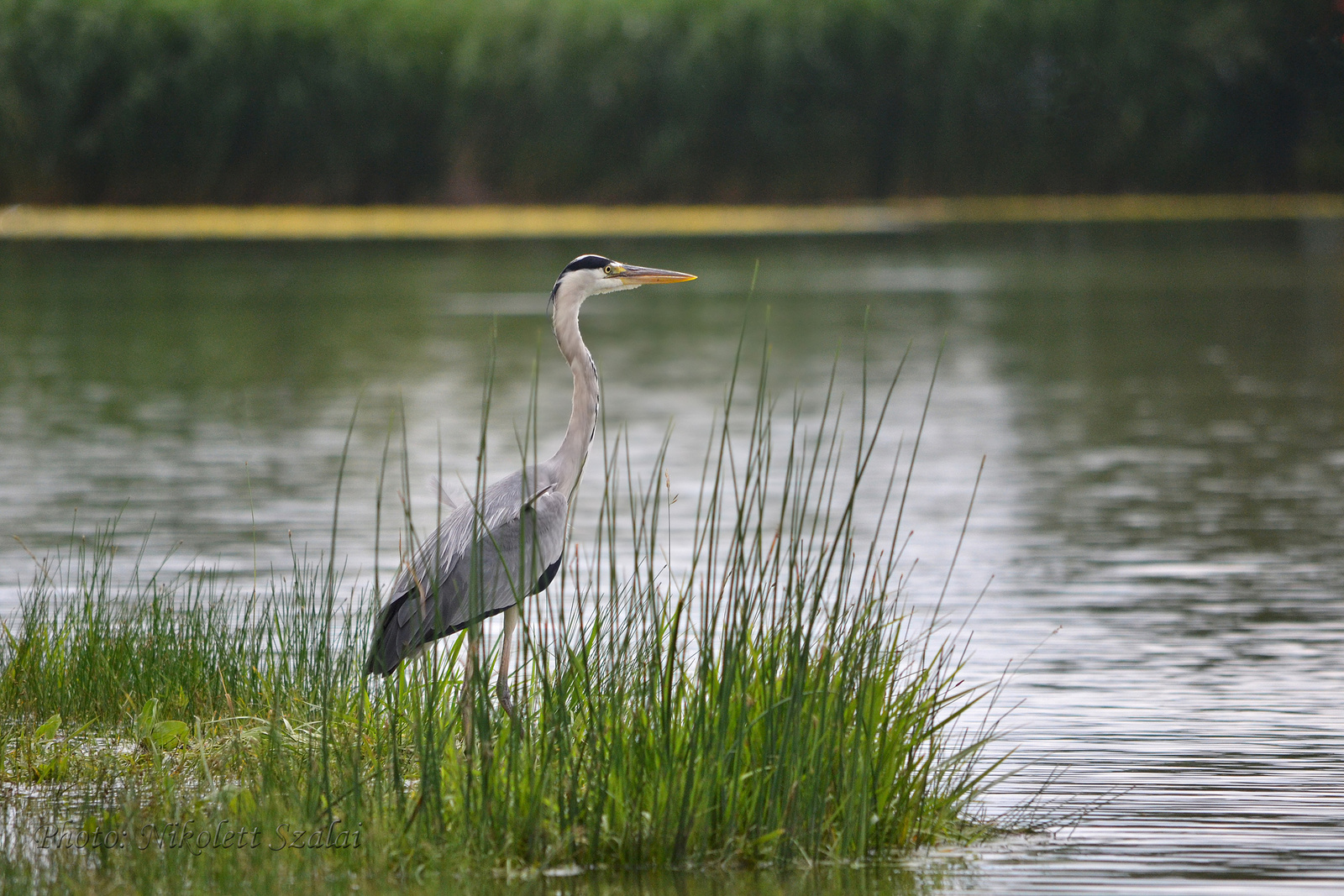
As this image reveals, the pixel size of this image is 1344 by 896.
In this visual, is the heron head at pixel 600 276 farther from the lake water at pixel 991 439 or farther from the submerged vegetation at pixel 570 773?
the submerged vegetation at pixel 570 773

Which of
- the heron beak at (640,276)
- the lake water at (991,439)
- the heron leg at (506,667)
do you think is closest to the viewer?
the heron leg at (506,667)

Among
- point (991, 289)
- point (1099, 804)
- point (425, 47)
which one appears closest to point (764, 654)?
point (1099, 804)

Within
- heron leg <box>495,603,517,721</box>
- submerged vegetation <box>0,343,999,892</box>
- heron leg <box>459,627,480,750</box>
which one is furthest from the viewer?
heron leg <box>495,603,517,721</box>

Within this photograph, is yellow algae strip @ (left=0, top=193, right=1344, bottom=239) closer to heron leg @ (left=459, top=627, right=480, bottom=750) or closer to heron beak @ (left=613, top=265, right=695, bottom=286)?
heron beak @ (left=613, top=265, right=695, bottom=286)

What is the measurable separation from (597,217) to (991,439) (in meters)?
25.9

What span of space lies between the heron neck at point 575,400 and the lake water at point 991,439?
36 centimetres

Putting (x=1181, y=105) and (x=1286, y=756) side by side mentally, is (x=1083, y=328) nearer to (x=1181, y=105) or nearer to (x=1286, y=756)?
(x=1286, y=756)

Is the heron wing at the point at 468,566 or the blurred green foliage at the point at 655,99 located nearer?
the heron wing at the point at 468,566

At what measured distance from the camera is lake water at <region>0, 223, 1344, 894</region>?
645 centimetres

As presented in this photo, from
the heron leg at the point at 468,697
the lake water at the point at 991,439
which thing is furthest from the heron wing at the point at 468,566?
the lake water at the point at 991,439

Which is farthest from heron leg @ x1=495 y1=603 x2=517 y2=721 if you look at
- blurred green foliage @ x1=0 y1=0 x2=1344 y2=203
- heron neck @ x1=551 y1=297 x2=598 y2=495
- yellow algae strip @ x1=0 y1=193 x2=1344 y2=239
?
blurred green foliage @ x1=0 y1=0 x2=1344 y2=203

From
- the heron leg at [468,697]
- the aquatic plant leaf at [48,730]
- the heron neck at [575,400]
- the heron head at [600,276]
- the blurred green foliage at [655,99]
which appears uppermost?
the blurred green foliage at [655,99]

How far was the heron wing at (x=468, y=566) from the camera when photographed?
5.83 metres

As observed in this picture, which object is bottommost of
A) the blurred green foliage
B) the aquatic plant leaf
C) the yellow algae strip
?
the aquatic plant leaf
